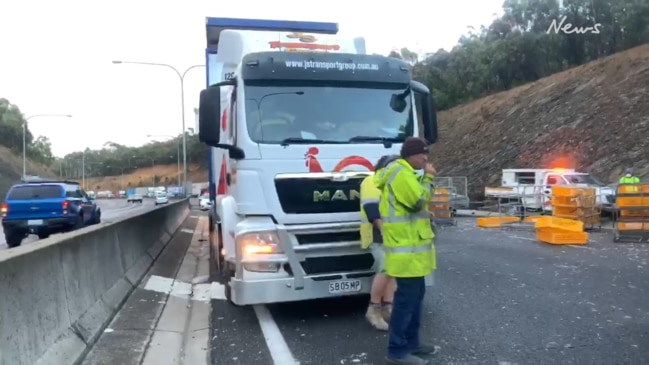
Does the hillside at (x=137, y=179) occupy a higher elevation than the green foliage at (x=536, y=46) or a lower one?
lower

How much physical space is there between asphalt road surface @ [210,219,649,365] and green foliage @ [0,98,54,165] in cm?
7689

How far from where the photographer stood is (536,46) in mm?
56531

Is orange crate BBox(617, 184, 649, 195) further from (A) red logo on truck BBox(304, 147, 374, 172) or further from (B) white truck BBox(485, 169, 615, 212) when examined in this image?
(A) red logo on truck BBox(304, 147, 374, 172)

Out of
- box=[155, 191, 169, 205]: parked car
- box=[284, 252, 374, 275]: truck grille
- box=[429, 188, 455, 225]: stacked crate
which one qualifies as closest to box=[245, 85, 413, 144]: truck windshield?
box=[284, 252, 374, 275]: truck grille

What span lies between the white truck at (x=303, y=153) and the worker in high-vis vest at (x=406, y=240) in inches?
62.1

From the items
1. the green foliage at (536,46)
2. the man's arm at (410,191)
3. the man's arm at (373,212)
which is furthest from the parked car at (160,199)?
the man's arm at (410,191)

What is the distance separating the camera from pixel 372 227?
274 inches

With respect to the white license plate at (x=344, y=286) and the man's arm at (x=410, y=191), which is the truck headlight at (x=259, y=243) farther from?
the man's arm at (x=410, y=191)

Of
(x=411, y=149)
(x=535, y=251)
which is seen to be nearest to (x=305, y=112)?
(x=411, y=149)

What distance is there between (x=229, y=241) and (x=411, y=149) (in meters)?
3.03

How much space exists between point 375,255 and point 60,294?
313 centimetres

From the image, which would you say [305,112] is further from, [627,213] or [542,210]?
[542,210]

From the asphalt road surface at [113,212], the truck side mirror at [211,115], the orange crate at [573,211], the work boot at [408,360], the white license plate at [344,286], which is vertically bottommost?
the asphalt road surface at [113,212]

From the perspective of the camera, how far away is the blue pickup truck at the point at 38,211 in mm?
18625
